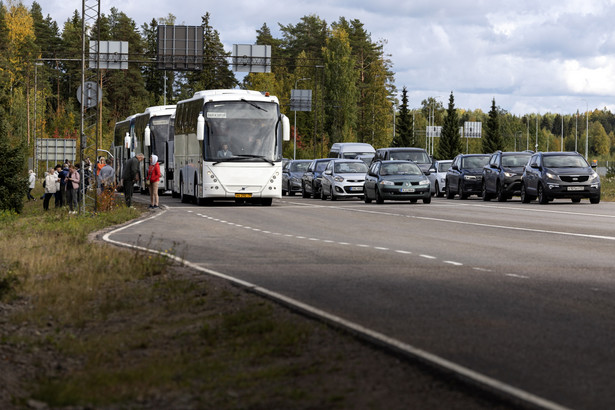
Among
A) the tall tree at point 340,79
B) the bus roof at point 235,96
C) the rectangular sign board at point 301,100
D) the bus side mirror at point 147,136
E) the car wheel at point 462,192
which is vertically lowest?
the car wheel at point 462,192

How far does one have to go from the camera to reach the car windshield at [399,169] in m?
38.9

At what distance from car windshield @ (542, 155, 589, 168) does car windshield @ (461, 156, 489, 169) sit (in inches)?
343

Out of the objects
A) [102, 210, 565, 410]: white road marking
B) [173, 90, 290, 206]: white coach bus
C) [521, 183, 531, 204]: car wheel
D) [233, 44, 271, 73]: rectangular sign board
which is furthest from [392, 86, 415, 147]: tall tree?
[102, 210, 565, 410]: white road marking

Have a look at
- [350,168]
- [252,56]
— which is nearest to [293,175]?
[350,168]

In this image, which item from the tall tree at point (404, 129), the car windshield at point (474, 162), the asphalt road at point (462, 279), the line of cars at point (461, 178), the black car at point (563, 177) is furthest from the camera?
the tall tree at point (404, 129)

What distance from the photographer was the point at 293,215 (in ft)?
99.7

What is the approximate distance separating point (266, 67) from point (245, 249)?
4688 centimetres

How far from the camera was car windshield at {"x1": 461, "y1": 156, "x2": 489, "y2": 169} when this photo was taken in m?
46.4

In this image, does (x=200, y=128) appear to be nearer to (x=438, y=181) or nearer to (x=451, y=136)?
(x=438, y=181)

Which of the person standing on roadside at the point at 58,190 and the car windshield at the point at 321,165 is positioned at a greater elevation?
the car windshield at the point at 321,165

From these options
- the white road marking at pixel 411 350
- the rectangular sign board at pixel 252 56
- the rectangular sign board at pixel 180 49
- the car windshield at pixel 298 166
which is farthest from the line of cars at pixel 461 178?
the white road marking at pixel 411 350

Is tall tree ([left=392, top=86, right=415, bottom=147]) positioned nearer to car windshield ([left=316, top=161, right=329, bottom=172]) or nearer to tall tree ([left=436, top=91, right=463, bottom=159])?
tall tree ([left=436, top=91, right=463, bottom=159])

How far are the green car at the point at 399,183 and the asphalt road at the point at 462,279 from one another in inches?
448

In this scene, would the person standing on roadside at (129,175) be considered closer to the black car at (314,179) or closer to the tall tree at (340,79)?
the black car at (314,179)
